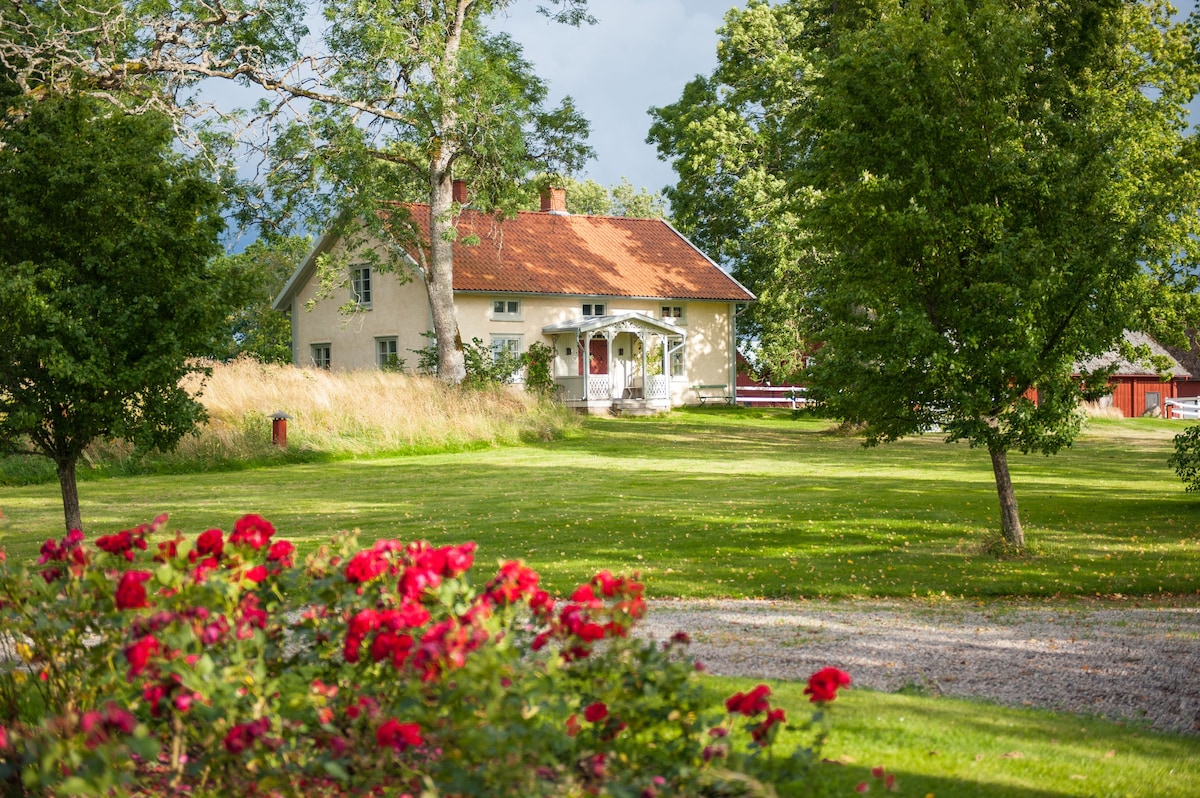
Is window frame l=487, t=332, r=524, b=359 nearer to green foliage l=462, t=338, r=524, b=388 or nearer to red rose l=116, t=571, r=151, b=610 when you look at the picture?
green foliage l=462, t=338, r=524, b=388

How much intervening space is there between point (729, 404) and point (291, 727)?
41.3 m

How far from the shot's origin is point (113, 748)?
9.99 ft

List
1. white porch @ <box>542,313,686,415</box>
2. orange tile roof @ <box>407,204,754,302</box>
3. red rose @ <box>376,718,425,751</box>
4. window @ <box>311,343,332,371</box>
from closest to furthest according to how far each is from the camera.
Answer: red rose @ <box>376,718,425,751</box> < white porch @ <box>542,313,686,415</box> < orange tile roof @ <box>407,204,754,302</box> < window @ <box>311,343,332,371</box>

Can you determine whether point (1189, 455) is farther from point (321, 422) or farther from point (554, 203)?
point (554, 203)

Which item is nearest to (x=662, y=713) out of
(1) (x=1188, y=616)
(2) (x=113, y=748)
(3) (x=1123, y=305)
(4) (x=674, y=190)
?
(2) (x=113, y=748)

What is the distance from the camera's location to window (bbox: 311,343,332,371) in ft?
140

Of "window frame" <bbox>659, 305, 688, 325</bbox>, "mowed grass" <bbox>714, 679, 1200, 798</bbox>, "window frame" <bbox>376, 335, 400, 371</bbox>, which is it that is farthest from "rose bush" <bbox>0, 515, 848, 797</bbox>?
"window frame" <bbox>659, 305, 688, 325</bbox>

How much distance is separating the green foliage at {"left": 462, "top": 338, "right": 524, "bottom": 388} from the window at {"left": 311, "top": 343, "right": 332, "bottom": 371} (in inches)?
384

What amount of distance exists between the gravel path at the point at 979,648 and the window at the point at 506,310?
99.2 feet

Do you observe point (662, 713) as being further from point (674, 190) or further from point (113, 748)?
point (674, 190)

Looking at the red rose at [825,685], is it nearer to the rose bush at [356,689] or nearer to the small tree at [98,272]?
the rose bush at [356,689]

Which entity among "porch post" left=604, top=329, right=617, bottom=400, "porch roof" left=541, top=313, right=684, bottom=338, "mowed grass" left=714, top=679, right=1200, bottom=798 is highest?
"porch roof" left=541, top=313, right=684, bottom=338

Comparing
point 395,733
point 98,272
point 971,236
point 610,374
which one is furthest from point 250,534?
point 610,374

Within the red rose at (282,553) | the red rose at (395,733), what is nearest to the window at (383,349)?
the red rose at (282,553)
